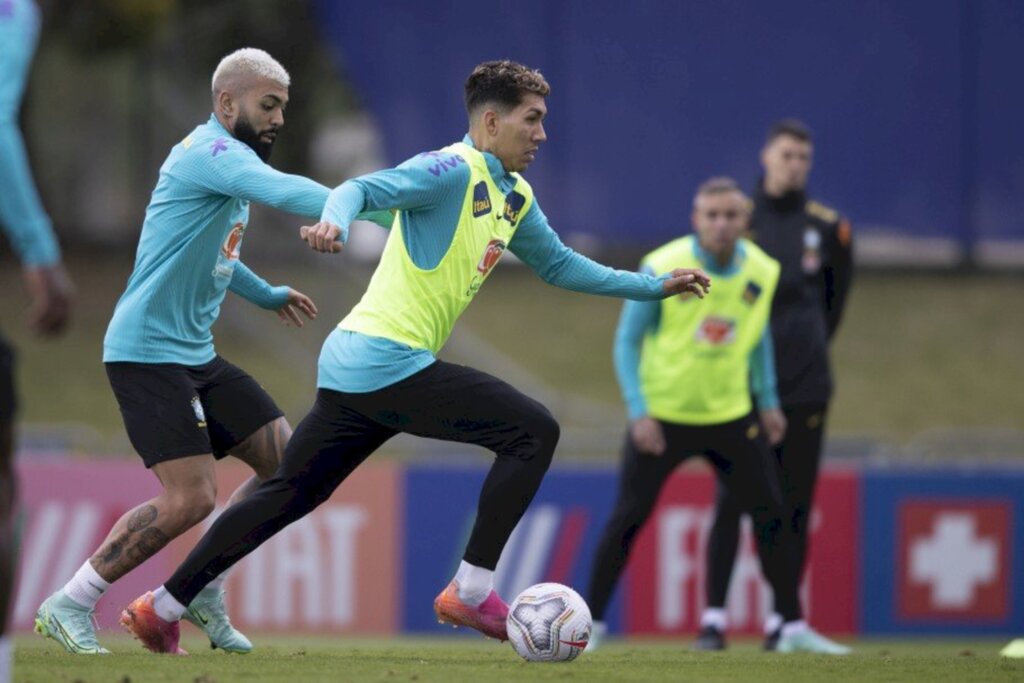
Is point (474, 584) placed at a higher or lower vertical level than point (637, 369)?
lower

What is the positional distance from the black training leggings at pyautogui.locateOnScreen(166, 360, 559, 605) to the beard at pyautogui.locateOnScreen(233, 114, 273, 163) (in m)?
1.09

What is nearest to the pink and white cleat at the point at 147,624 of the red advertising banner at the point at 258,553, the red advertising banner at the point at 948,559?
the red advertising banner at the point at 258,553

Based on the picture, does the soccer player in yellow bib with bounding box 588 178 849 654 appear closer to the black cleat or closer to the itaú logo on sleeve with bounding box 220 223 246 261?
the black cleat

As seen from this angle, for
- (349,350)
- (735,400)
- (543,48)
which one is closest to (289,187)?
(349,350)

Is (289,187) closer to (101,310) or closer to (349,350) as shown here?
(349,350)

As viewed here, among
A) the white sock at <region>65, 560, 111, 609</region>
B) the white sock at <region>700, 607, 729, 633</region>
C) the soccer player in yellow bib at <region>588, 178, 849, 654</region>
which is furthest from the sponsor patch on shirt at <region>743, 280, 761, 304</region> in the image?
the white sock at <region>65, 560, 111, 609</region>

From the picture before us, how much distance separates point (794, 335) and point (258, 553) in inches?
176

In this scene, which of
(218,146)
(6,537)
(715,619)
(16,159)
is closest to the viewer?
(16,159)

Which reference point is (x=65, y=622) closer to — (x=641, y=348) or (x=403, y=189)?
(x=403, y=189)

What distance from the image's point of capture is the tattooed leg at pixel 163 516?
751cm

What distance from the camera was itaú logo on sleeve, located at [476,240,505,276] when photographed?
735 centimetres

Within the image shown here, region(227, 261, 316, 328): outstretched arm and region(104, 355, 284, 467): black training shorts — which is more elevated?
region(227, 261, 316, 328): outstretched arm

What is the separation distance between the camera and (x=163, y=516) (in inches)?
298

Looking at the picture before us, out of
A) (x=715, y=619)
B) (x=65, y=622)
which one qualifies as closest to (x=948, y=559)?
(x=715, y=619)
